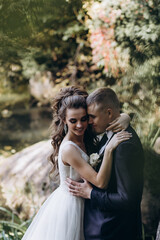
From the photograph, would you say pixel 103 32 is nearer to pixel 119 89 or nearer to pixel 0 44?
pixel 119 89

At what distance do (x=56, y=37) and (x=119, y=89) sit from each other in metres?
2.62

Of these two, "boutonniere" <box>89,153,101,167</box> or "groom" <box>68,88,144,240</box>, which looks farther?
"boutonniere" <box>89,153,101,167</box>

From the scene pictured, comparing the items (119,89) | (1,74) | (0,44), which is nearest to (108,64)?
(119,89)

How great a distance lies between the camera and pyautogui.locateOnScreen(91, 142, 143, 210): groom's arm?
215cm

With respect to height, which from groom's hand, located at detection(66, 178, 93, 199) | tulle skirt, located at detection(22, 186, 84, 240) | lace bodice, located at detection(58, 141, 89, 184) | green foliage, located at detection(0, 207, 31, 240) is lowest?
green foliage, located at detection(0, 207, 31, 240)

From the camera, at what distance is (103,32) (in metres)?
4.45

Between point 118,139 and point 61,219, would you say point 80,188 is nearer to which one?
point 61,219

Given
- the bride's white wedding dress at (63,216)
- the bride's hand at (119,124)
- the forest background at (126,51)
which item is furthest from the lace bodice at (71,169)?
the forest background at (126,51)

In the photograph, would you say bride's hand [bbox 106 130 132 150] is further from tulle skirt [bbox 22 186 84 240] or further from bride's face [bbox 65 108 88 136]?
tulle skirt [bbox 22 186 84 240]

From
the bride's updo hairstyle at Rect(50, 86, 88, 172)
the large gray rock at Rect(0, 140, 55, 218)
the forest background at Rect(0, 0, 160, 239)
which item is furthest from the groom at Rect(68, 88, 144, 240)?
the large gray rock at Rect(0, 140, 55, 218)

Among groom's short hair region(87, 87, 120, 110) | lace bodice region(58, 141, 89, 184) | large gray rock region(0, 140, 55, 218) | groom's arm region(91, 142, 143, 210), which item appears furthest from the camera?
large gray rock region(0, 140, 55, 218)

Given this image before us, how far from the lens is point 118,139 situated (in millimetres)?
2223

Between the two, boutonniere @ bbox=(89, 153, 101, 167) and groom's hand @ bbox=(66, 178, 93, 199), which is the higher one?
boutonniere @ bbox=(89, 153, 101, 167)

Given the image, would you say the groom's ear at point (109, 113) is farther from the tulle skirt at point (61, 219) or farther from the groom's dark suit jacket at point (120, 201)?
the tulle skirt at point (61, 219)
